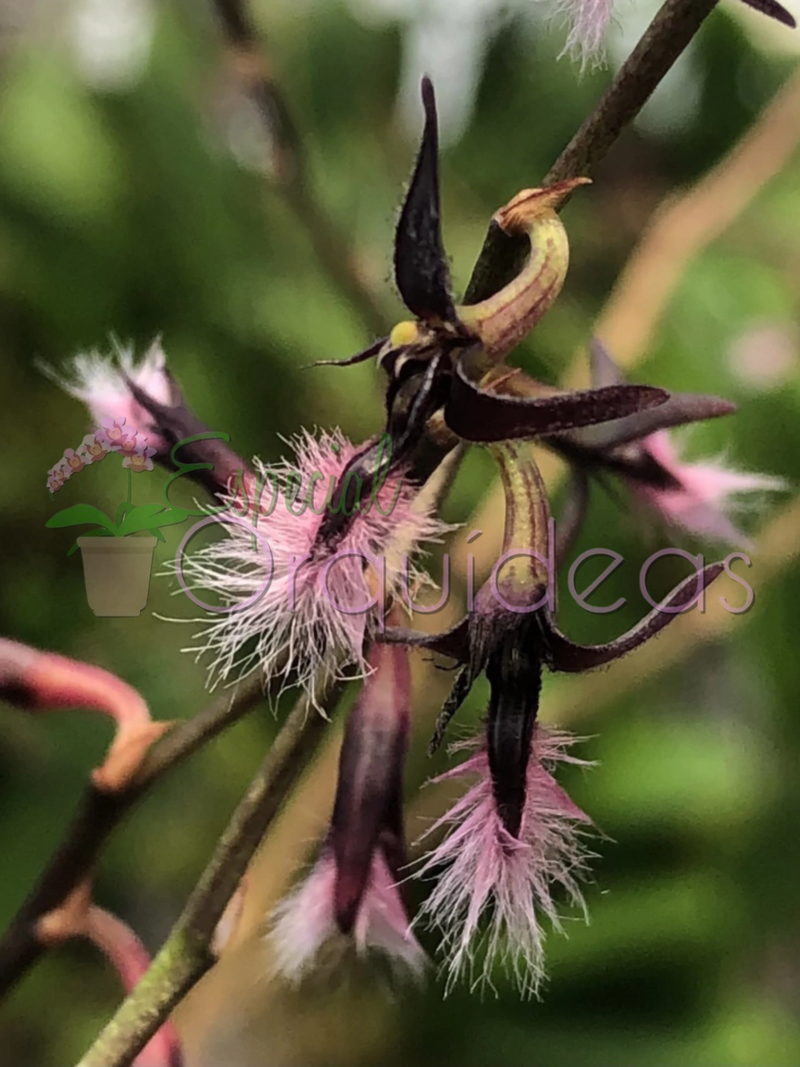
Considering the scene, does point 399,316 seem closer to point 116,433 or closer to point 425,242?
point 116,433

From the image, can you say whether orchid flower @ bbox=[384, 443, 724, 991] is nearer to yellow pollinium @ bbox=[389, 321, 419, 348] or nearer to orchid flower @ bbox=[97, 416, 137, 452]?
yellow pollinium @ bbox=[389, 321, 419, 348]

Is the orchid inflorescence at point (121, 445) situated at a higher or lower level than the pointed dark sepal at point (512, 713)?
higher

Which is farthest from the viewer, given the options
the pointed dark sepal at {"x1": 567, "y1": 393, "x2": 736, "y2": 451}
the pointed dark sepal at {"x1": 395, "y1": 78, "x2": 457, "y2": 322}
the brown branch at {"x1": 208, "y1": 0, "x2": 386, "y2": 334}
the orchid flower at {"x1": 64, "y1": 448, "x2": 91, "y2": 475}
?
the brown branch at {"x1": 208, "y1": 0, "x2": 386, "y2": 334}

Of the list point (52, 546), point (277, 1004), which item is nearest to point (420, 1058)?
point (277, 1004)

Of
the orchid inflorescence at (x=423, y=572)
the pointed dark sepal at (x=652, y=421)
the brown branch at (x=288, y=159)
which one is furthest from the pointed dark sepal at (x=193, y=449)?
the brown branch at (x=288, y=159)

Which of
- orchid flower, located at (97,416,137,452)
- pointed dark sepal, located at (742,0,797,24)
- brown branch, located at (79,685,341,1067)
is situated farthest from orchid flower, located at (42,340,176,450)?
pointed dark sepal, located at (742,0,797,24)

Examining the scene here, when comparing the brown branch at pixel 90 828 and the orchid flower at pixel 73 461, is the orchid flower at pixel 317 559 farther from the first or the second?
the orchid flower at pixel 73 461

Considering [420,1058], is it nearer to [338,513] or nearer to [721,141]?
[338,513]
